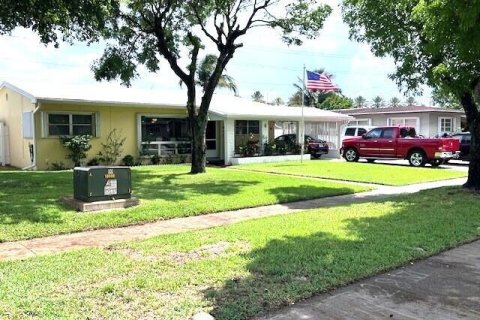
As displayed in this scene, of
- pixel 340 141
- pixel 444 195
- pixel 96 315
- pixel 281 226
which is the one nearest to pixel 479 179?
pixel 444 195

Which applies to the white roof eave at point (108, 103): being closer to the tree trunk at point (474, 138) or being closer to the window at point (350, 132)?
the window at point (350, 132)

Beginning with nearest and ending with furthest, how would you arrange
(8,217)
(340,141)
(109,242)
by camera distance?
(109,242) → (8,217) → (340,141)

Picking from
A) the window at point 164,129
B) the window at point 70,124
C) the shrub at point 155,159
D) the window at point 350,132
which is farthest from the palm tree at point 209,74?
the window at point 70,124

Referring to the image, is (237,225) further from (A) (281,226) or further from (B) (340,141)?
(B) (340,141)

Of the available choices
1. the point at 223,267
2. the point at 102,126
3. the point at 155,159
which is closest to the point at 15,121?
the point at 102,126

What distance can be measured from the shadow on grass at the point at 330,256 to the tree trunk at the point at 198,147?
908cm

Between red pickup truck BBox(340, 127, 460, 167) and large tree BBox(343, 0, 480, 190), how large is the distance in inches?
350

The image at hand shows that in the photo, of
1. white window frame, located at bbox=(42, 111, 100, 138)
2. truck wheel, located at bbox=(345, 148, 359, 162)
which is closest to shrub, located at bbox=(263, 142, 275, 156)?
truck wheel, located at bbox=(345, 148, 359, 162)

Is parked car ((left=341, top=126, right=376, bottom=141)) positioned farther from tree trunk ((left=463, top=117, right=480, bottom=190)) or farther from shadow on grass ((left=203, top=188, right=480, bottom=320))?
shadow on grass ((left=203, top=188, right=480, bottom=320))

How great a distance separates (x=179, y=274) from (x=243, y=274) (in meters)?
0.74

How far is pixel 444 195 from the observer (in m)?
11.9

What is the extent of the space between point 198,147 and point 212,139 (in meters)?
7.98

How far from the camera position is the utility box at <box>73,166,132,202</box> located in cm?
947

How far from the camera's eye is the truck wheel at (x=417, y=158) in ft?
71.9
